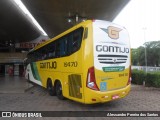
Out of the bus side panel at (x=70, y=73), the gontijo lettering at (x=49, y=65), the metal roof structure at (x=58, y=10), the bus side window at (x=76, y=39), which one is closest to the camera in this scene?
the bus side panel at (x=70, y=73)

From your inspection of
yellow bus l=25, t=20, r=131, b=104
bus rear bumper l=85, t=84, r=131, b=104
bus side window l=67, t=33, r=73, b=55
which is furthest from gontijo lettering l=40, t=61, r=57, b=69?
bus rear bumper l=85, t=84, r=131, b=104

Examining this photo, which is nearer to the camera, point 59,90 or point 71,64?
point 71,64

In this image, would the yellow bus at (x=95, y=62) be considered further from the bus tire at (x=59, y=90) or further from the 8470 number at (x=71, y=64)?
the bus tire at (x=59, y=90)

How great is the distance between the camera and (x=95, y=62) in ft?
25.7

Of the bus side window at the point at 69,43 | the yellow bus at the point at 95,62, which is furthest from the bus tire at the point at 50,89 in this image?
the bus side window at the point at 69,43

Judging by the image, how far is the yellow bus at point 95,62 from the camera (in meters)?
7.78

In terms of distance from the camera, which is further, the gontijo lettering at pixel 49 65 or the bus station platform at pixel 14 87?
the bus station platform at pixel 14 87

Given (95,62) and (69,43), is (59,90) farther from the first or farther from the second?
(95,62)

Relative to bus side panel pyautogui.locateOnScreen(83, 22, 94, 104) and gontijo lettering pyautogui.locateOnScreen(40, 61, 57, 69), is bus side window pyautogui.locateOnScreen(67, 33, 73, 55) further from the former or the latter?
gontijo lettering pyautogui.locateOnScreen(40, 61, 57, 69)

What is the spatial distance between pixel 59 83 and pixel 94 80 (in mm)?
3158

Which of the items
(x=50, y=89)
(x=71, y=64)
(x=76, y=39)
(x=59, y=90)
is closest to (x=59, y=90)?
(x=59, y=90)

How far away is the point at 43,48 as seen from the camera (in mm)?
13609

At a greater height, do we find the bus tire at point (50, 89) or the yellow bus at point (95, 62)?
the yellow bus at point (95, 62)

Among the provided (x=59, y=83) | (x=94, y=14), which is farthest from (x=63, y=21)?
(x=59, y=83)
